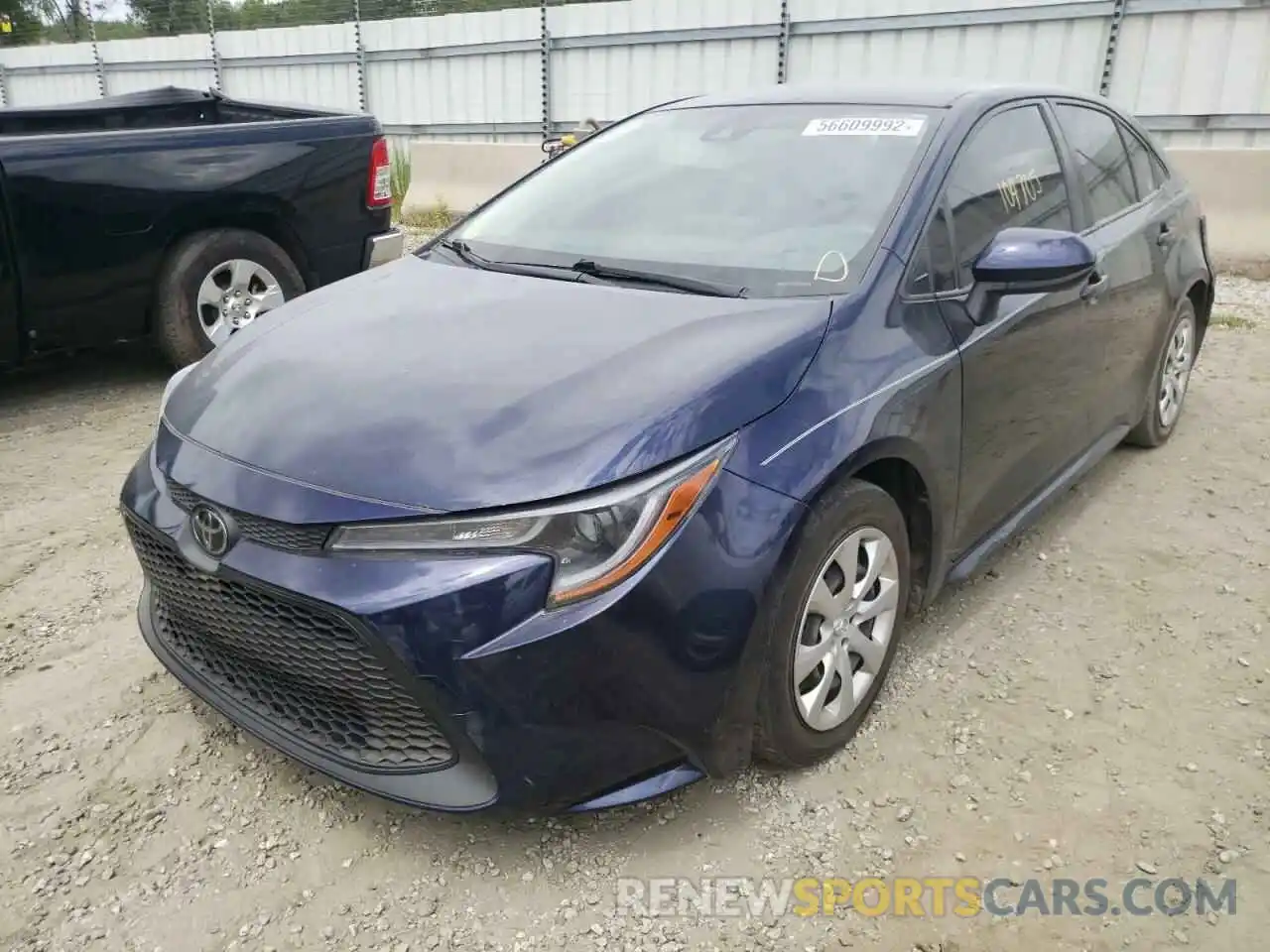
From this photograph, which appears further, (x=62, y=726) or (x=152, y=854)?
(x=62, y=726)

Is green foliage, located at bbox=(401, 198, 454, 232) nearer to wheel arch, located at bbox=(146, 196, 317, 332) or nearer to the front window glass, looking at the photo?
wheel arch, located at bbox=(146, 196, 317, 332)

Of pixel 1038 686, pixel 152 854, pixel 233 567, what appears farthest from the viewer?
pixel 1038 686

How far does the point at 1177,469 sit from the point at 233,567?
3.89 metres

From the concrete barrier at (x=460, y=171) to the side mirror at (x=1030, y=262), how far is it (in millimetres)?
7837

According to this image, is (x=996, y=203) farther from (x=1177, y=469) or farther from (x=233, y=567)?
(x=233, y=567)

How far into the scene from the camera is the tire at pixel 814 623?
220 cm

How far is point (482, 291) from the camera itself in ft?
9.25

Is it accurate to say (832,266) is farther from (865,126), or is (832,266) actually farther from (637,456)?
(637,456)

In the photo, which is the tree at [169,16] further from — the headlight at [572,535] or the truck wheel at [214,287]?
the headlight at [572,535]

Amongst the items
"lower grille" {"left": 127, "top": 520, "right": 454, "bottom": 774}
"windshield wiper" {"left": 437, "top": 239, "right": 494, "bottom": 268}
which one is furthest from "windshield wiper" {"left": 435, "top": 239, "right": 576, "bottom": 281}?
"lower grille" {"left": 127, "top": 520, "right": 454, "bottom": 774}

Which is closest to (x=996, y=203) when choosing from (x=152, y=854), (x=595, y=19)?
(x=152, y=854)

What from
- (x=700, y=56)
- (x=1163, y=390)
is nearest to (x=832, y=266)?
(x=1163, y=390)

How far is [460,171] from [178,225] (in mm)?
5994

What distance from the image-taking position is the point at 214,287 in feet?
17.5
